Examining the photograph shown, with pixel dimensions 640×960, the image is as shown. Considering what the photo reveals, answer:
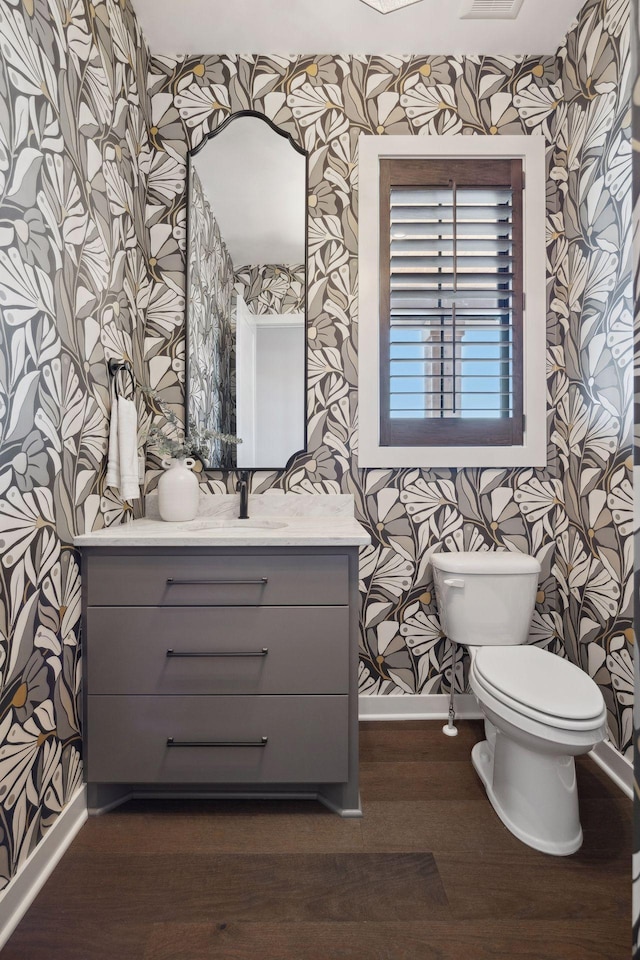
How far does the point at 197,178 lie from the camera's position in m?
2.09

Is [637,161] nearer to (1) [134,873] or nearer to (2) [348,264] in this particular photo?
(2) [348,264]

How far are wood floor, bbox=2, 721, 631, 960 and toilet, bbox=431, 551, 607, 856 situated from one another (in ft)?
0.27

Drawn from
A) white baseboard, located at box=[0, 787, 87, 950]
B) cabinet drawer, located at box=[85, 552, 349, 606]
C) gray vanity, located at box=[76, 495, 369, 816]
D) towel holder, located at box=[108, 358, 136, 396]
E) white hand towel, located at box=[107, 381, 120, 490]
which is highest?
towel holder, located at box=[108, 358, 136, 396]

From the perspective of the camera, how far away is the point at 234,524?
1938mm

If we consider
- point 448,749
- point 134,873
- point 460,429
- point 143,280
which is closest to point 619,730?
point 448,749

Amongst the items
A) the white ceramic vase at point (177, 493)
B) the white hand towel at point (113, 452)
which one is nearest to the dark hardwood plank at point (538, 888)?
the white ceramic vase at point (177, 493)

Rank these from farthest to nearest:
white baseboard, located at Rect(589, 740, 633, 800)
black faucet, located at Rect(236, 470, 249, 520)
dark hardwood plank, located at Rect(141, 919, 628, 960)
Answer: black faucet, located at Rect(236, 470, 249, 520)
white baseboard, located at Rect(589, 740, 633, 800)
dark hardwood plank, located at Rect(141, 919, 628, 960)

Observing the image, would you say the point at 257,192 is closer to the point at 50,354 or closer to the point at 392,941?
the point at 50,354

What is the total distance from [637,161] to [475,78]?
81.8 inches

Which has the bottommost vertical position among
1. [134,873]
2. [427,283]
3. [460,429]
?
[134,873]

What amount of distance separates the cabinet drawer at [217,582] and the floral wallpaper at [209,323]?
669 mm

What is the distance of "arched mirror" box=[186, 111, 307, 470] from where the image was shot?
207 cm

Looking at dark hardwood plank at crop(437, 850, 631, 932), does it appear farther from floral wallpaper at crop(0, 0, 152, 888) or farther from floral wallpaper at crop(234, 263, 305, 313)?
floral wallpaper at crop(234, 263, 305, 313)

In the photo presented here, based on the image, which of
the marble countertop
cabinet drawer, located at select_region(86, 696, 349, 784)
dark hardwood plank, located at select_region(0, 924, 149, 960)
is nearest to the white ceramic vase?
the marble countertop
